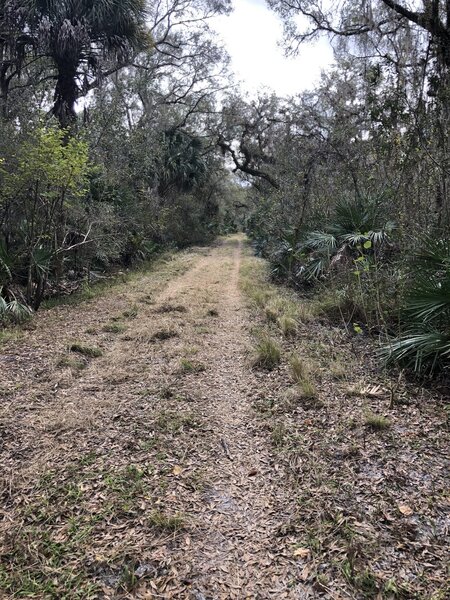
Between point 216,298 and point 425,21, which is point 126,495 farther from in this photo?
point 425,21

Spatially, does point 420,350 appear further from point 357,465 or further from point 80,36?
point 80,36

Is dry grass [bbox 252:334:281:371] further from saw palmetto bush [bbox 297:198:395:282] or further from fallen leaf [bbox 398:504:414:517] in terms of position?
saw palmetto bush [bbox 297:198:395:282]

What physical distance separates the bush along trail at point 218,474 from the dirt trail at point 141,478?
1 cm

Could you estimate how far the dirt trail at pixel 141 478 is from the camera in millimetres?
2039

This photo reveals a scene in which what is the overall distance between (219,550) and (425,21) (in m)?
7.52

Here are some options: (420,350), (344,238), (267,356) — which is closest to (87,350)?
(267,356)

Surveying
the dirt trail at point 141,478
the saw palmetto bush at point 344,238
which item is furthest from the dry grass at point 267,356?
the saw palmetto bush at point 344,238

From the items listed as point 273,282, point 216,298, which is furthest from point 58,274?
point 273,282

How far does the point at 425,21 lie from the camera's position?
5824mm

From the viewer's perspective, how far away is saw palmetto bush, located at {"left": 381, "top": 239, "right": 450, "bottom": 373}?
4.01 metres

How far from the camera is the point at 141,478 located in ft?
9.12

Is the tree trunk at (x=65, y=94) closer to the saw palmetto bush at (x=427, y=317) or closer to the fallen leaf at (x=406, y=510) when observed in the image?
the saw palmetto bush at (x=427, y=317)

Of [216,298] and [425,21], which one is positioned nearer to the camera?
[425,21]

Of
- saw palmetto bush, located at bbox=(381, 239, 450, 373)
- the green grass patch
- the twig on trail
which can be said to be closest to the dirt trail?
the twig on trail
